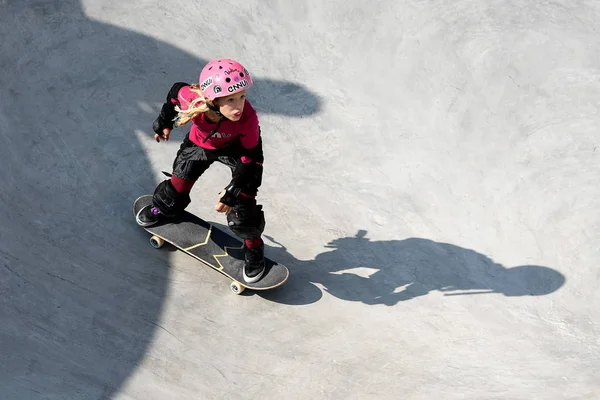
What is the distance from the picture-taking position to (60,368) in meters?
6.28

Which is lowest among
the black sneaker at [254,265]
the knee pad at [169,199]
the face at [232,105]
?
the black sneaker at [254,265]

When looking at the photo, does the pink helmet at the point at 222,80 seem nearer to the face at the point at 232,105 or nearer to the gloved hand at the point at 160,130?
the face at the point at 232,105

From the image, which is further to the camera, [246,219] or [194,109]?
[246,219]

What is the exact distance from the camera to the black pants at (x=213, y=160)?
6.41 m

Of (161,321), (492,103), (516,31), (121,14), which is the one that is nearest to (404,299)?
(161,321)

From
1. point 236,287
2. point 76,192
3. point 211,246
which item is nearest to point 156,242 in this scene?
point 211,246

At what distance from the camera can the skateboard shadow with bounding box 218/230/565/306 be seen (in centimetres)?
730

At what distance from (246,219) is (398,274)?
180 cm

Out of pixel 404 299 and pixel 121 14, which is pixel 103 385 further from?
pixel 121 14

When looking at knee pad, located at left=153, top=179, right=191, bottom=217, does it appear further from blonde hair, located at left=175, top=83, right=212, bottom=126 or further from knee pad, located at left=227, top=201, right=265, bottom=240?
blonde hair, located at left=175, top=83, right=212, bottom=126

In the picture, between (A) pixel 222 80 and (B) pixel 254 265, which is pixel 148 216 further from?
(A) pixel 222 80

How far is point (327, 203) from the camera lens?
26.9 feet

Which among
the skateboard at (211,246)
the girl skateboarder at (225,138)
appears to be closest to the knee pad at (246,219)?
the girl skateboarder at (225,138)

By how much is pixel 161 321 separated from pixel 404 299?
2.31 metres
